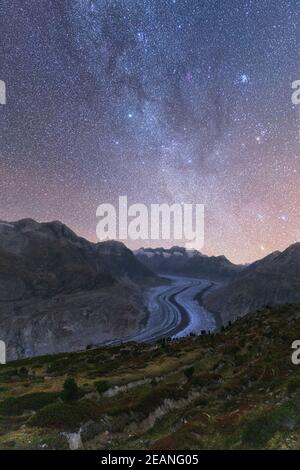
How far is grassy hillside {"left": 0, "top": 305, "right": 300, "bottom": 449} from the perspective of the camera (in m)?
24.7

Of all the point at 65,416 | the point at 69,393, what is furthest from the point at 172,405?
the point at 65,416

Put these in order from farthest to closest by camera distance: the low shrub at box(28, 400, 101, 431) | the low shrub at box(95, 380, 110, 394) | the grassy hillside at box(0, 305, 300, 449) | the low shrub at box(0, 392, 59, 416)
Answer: the low shrub at box(95, 380, 110, 394), the low shrub at box(0, 392, 59, 416), the low shrub at box(28, 400, 101, 431), the grassy hillside at box(0, 305, 300, 449)

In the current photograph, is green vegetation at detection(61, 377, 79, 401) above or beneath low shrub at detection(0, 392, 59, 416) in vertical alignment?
above

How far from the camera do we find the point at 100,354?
77.4 m

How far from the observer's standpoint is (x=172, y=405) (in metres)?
37.6

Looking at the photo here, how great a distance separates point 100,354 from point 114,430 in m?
47.2

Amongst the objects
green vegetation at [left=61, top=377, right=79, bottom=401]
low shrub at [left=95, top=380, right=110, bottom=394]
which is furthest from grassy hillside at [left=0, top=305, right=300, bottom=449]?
green vegetation at [left=61, top=377, right=79, bottom=401]

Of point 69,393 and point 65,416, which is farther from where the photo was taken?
point 69,393

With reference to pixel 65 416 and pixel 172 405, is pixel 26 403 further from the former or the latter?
pixel 172 405

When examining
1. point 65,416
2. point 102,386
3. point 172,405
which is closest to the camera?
point 65,416

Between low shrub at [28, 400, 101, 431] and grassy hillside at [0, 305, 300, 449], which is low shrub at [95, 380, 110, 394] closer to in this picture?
grassy hillside at [0, 305, 300, 449]

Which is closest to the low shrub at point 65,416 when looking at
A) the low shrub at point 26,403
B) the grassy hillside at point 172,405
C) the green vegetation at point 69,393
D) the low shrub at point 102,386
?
the grassy hillside at point 172,405

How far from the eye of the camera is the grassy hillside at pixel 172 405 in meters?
24.7
